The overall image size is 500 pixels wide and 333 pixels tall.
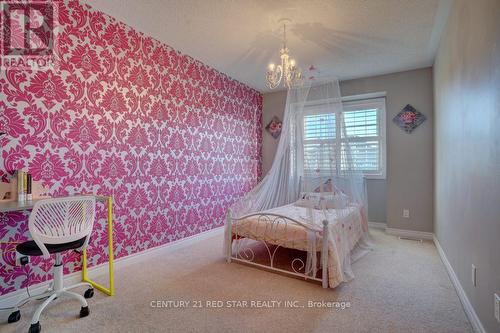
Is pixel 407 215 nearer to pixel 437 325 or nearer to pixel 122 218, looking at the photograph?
pixel 437 325

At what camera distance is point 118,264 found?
9.89 feet

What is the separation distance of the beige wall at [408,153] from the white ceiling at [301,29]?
1.08ft

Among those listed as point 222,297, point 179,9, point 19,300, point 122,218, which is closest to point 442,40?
point 179,9

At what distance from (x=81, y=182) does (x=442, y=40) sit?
14.8 feet

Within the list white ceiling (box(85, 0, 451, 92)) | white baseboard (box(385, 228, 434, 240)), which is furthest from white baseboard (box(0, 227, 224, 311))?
white baseboard (box(385, 228, 434, 240))

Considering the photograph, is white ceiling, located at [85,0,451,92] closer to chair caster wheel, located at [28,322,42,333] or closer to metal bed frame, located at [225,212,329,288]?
metal bed frame, located at [225,212,329,288]

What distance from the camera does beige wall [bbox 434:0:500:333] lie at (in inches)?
62.4

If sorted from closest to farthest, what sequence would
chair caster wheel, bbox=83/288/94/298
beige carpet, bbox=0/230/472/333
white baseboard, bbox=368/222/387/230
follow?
beige carpet, bbox=0/230/472/333 → chair caster wheel, bbox=83/288/94/298 → white baseboard, bbox=368/222/387/230

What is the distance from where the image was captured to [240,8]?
107 inches

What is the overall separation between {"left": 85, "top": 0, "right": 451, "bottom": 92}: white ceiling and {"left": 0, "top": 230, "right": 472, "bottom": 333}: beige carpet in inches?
100

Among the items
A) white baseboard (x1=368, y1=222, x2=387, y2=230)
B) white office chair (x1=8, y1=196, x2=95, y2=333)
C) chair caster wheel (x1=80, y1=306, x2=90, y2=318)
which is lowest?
chair caster wheel (x1=80, y1=306, x2=90, y2=318)

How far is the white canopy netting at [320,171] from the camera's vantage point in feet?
9.07

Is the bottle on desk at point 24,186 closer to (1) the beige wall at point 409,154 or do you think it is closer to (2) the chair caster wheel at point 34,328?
(2) the chair caster wheel at point 34,328

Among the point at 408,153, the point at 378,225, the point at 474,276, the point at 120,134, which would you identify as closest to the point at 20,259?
the point at 120,134
